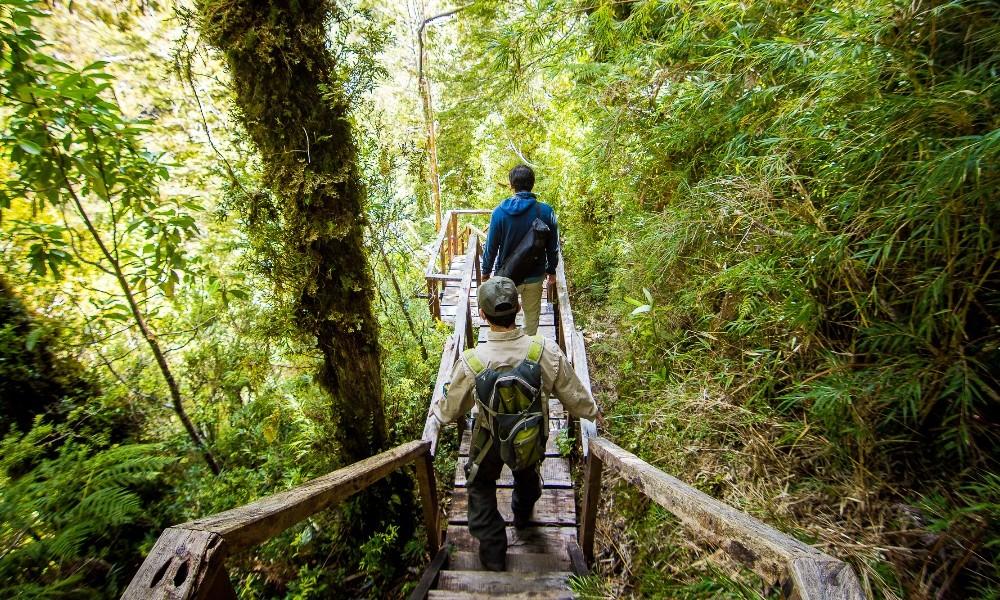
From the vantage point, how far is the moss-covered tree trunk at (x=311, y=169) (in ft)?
6.09

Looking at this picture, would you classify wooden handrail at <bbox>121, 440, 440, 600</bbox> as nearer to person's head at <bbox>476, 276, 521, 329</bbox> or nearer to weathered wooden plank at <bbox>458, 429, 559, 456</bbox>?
person's head at <bbox>476, 276, 521, 329</bbox>

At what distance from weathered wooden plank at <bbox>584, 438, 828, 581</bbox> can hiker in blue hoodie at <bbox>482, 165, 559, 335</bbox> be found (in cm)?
232

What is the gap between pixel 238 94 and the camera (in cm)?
196

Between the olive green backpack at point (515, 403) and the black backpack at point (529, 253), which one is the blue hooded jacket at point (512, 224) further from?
the olive green backpack at point (515, 403)

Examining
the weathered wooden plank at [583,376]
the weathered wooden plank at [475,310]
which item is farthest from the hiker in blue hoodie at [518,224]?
the weathered wooden plank at [475,310]

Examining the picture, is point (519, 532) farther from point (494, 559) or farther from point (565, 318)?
point (565, 318)

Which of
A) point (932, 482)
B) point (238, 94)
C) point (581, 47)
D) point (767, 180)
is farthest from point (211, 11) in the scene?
point (932, 482)

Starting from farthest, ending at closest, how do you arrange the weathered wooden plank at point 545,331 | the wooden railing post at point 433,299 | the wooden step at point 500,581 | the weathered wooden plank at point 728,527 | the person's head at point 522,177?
1. the wooden railing post at point 433,299
2. the weathered wooden plank at point 545,331
3. the person's head at point 522,177
4. the wooden step at point 500,581
5. the weathered wooden plank at point 728,527

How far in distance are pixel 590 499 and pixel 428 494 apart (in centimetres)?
112

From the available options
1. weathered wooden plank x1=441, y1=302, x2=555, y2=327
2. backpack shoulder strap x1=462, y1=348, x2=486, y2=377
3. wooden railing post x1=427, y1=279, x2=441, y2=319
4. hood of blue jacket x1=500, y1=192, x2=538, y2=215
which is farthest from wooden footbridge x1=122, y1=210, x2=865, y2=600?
wooden railing post x1=427, y1=279, x2=441, y2=319

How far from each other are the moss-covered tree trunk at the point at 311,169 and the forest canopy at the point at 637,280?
0.02 metres

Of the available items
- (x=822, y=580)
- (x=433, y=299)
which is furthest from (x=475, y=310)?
(x=822, y=580)

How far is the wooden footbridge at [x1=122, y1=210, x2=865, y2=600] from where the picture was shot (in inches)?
37.7

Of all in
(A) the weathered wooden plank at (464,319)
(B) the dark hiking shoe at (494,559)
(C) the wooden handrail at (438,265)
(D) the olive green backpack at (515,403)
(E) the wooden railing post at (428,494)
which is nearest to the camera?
(D) the olive green backpack at (515,403)
